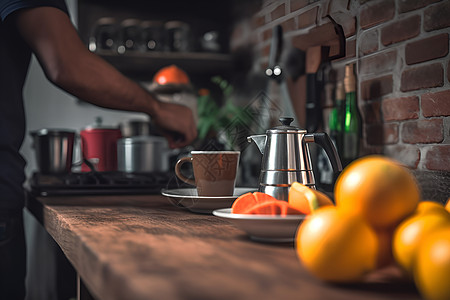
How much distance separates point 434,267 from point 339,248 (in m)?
0.08

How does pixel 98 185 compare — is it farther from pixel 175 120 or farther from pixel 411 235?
pixel 411 235

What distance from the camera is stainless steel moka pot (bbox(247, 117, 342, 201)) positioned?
0.85 meters

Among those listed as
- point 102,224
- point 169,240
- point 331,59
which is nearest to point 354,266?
point 169,240

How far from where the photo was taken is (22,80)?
1.37m

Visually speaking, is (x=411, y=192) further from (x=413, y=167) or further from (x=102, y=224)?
(x=413, y=167)

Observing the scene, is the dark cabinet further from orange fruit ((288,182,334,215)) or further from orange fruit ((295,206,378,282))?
orange fruit ((295,206,378,282))

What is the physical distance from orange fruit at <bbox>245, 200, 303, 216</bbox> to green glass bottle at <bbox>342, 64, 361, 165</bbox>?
65cm

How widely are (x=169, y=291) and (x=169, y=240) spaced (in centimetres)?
24

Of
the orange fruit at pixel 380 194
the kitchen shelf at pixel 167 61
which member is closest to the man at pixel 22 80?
the orange fruit at pixel 380 194

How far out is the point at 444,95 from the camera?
98cm

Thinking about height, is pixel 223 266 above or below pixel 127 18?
below

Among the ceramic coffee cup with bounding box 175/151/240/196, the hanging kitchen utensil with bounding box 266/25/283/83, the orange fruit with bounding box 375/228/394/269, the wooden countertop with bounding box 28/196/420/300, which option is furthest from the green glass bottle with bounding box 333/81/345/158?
the orange fruit with bounding box 375/228/394/269

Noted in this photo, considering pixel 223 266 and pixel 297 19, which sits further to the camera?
pixel 297 19

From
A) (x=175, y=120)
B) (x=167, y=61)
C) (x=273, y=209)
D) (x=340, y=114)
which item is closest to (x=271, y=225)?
(x=273, y=209)
